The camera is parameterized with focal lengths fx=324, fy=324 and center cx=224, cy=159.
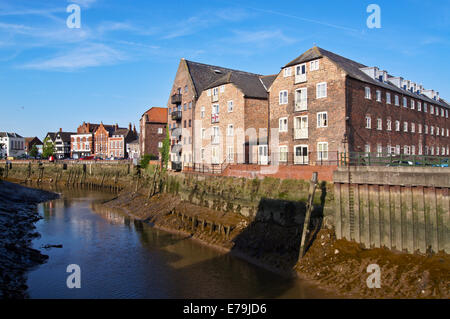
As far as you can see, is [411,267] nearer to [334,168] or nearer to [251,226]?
[334,168]

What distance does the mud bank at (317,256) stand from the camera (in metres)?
14.8

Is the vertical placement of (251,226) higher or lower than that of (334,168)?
lower

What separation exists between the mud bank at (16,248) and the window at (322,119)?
26.3 metres

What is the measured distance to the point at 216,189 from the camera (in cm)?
3231

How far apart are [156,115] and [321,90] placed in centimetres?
5230

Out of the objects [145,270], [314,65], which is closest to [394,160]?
[314,65]

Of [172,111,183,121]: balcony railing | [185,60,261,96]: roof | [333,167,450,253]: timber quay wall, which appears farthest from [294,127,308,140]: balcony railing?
[172,111,183,121]: balcony railing

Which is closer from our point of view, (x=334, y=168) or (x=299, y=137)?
(x=334, y=168)

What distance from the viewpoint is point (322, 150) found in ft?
105

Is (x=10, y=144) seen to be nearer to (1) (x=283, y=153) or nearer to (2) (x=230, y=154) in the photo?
(2) (x=230, y=154)

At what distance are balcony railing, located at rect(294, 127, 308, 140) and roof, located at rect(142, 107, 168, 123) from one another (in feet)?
158
